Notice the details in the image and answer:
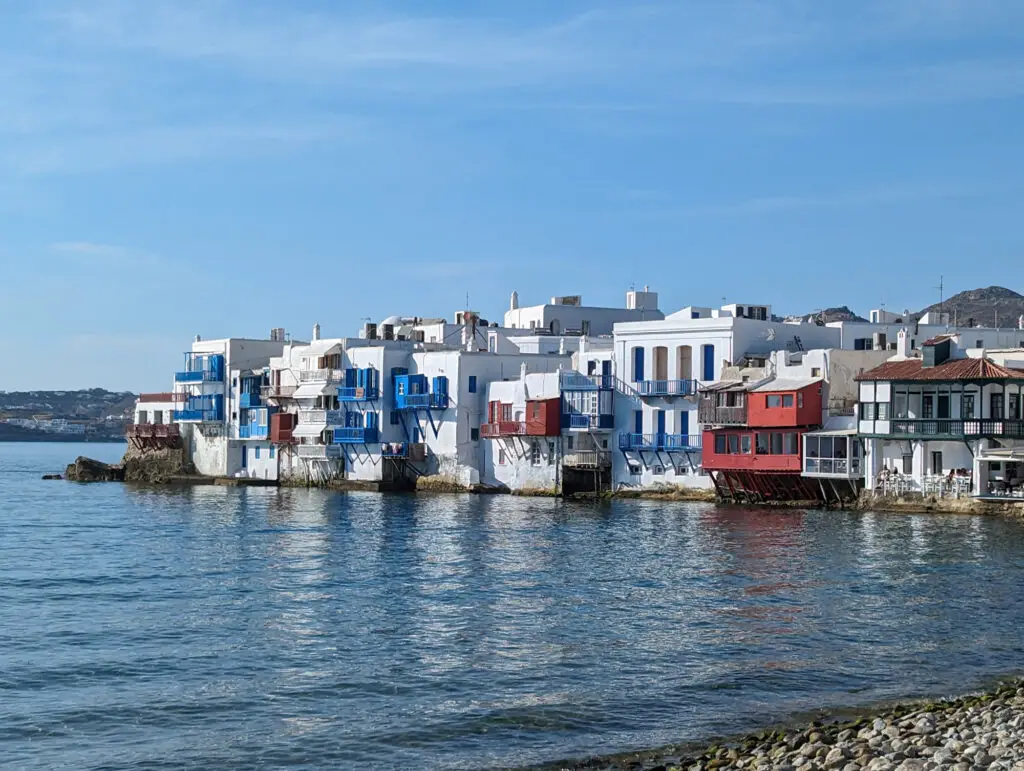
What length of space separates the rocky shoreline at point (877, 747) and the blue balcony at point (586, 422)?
174 feet

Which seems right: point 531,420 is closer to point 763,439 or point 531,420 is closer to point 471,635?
point 763,439

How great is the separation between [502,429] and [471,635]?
161 ft

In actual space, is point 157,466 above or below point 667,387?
below

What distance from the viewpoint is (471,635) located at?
32.2 meters

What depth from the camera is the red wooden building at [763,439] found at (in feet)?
218

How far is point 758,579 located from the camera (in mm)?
41062

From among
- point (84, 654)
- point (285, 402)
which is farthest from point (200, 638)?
point (285, 402)

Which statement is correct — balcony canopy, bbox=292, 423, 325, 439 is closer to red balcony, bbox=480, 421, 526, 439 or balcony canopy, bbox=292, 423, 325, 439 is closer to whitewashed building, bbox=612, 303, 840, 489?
red balcony, bbox=480, 421, 526, 439

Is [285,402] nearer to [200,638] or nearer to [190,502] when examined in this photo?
[190,502]

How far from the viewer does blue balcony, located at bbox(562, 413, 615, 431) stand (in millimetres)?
76812

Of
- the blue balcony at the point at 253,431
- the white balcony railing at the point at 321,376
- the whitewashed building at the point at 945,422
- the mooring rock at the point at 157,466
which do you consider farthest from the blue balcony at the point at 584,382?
the mooring rock at the point at 157,466

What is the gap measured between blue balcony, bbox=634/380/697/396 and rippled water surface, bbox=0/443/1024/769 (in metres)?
15.3

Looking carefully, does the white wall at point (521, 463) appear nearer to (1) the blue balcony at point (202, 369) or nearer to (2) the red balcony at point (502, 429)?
(2) the red balcony at point (502, 429)

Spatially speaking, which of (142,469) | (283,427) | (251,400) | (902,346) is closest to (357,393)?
(283,427)
